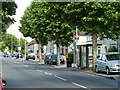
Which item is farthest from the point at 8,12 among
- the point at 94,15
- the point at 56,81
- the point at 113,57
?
the point at 56,81

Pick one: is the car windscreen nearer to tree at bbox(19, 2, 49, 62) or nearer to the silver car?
the silver car

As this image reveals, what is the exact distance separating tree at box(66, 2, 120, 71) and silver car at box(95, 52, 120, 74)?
7.45ft

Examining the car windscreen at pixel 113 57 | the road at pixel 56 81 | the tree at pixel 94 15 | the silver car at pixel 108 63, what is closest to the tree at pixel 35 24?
the tree at pixel 94 15

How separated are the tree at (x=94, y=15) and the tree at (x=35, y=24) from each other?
8.16 metres

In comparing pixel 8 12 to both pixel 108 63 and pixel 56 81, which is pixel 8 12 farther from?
pixel 56 81

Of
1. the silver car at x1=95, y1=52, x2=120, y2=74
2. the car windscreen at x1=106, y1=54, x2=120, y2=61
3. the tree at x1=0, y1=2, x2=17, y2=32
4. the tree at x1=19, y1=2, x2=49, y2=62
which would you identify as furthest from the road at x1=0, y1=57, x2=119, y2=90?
the tree at x1=19, y1=2, x2=49, y2=62

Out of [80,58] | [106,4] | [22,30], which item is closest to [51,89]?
[106,4]

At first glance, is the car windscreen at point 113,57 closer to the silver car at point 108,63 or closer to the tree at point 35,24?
the silver car at point 108,63

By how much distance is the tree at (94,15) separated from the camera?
22953 mm

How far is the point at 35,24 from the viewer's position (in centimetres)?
4488

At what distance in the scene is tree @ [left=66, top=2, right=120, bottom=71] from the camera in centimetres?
2295

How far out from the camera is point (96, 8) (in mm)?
22891

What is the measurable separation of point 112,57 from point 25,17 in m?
35.3

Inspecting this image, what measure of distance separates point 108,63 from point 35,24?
2358 centimetres
